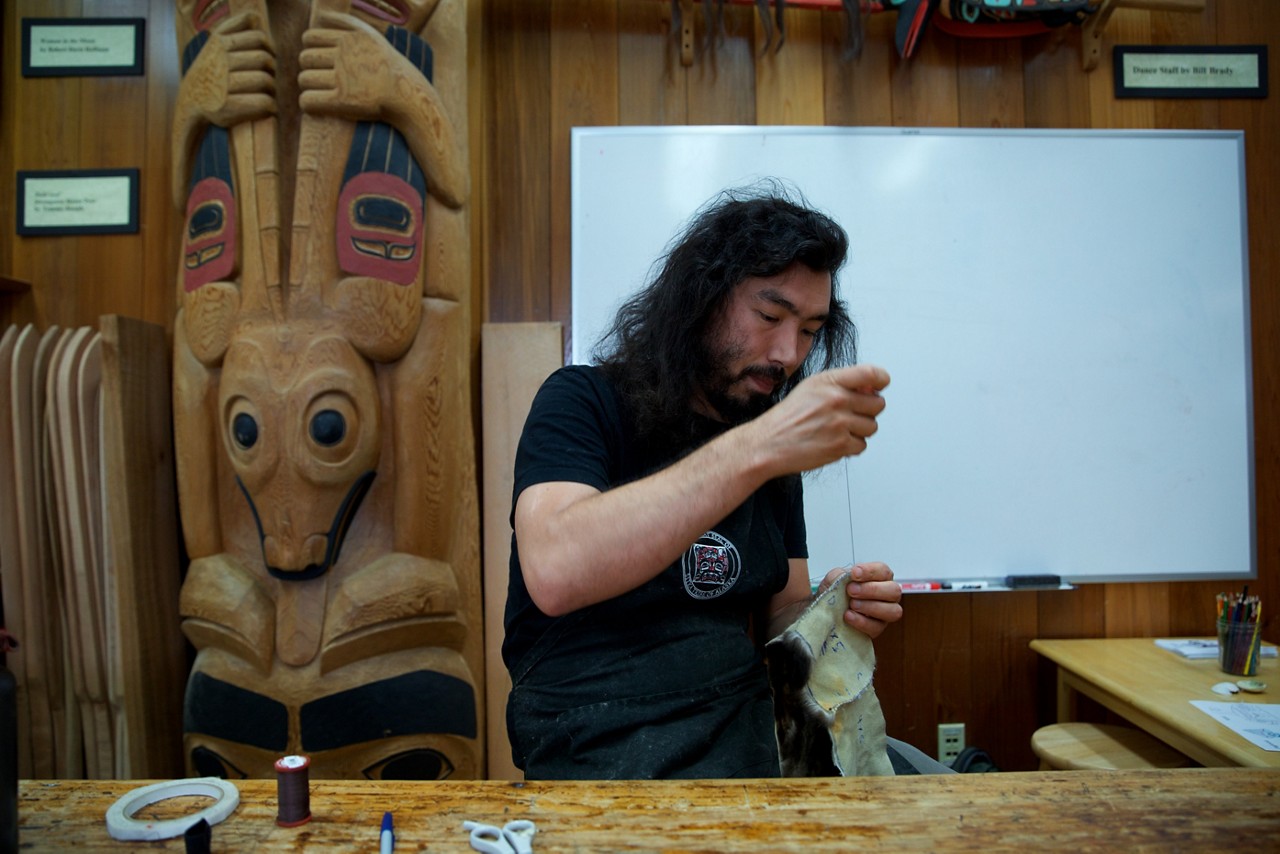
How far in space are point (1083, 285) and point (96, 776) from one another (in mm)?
3326

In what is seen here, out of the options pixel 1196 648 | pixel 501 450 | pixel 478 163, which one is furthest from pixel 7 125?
pixel 1196 648

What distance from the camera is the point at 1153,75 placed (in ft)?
8.43

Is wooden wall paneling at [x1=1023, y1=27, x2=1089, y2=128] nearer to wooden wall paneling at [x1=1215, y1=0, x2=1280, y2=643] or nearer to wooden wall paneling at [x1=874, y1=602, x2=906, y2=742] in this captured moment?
wooden wall paneling at [x1=1215, y1=0, x2=1280, y2=643]

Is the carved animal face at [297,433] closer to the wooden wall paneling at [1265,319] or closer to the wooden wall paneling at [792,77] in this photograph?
the wooden wall paneling at [792,77]

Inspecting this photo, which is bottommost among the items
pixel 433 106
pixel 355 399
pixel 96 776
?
pixel 96 776

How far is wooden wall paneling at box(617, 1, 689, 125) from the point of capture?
2.49m

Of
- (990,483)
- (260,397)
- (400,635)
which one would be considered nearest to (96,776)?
(400,635)

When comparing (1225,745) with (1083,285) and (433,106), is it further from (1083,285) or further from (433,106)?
(433,106)

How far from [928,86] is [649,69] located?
3.08ft

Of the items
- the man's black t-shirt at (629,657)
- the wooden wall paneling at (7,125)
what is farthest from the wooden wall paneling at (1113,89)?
the wooden wall paneling at (7,125)

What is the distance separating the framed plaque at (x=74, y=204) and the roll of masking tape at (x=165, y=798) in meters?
2.14

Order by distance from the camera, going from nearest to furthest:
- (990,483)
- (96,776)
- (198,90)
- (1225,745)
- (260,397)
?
(1225,745) → (260,397) → (198,90) → (96,776) → (990,483)

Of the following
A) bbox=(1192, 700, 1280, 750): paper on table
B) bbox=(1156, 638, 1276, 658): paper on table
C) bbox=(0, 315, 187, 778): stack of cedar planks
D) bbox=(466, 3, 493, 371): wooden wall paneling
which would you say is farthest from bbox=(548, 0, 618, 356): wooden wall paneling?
bbox=(1156, 638, 1276, 658): paper on table

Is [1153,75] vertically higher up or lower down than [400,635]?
higher up
